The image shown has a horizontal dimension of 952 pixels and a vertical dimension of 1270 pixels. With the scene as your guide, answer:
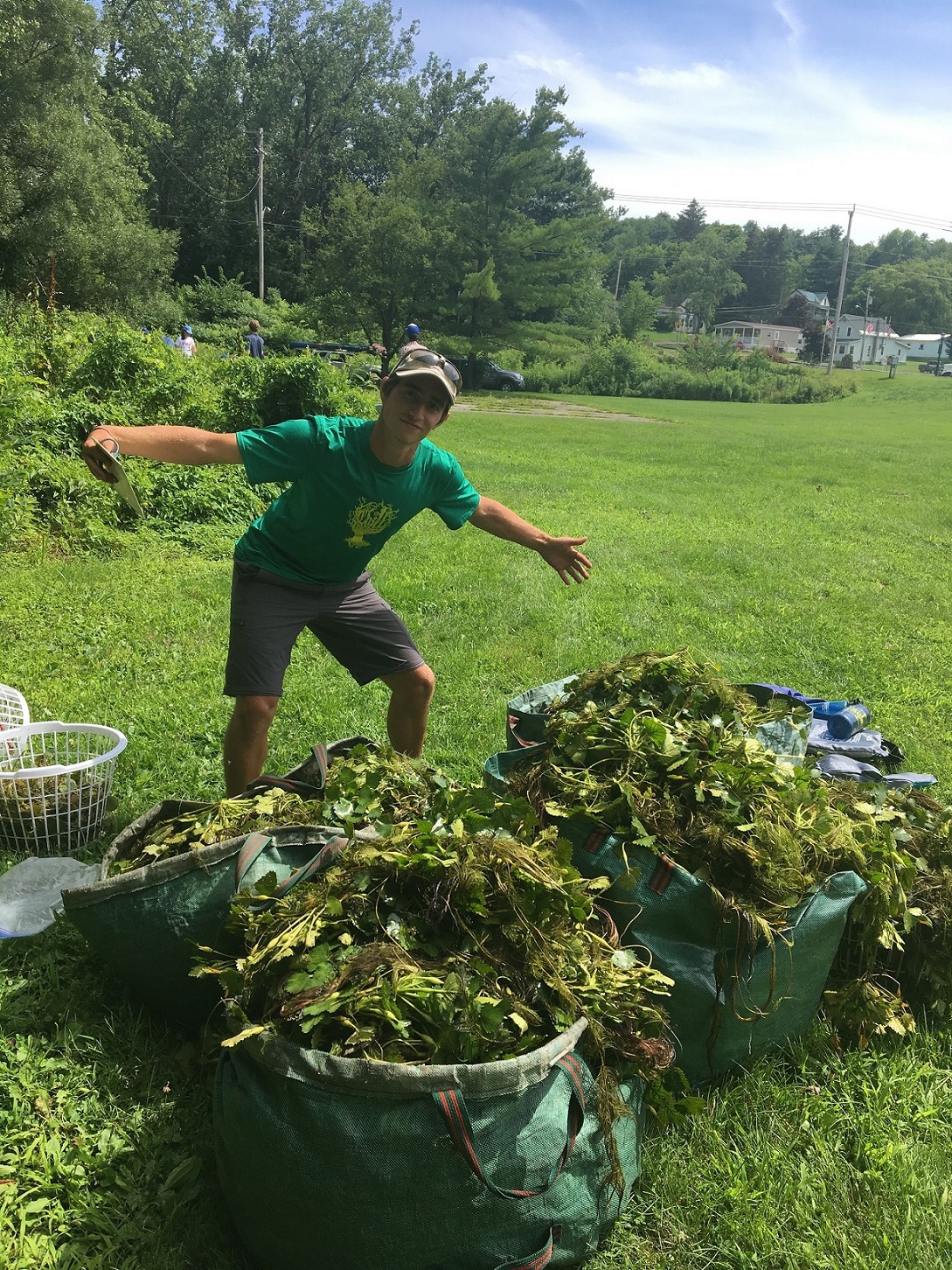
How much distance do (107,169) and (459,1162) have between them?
3468cm

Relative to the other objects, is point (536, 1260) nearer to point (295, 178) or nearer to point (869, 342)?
point (295, 178)

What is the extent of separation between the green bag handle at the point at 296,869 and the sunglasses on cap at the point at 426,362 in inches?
68.6

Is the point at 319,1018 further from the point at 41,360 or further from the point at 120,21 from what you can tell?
the point at 120,21

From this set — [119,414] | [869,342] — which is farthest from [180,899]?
[869,342]

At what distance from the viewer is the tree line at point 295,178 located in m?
27.9

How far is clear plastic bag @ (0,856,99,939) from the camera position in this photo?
292cm

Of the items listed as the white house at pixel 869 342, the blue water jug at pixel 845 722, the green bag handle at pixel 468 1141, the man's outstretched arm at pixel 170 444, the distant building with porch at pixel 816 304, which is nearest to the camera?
the green bag handle at pixel 468 1141

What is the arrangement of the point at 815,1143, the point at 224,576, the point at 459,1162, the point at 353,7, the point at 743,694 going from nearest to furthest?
the point at 459,1162 < the point at 815,1143 < the point at 743,694 < the point at 224,576 < the point at 353,7

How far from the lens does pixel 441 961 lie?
2.00 meters

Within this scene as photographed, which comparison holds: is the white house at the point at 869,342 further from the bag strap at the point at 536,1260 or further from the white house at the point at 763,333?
the bag strap at the point at 536,1260

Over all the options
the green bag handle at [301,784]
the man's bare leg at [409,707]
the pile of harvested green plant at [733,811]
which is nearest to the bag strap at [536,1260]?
the pile of harvested green plant at [733,811]

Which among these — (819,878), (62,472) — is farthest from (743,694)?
(62,472)

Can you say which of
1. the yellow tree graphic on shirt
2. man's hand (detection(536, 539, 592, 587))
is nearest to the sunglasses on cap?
the yellow tree graphic on shirt

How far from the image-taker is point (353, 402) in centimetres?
1280
